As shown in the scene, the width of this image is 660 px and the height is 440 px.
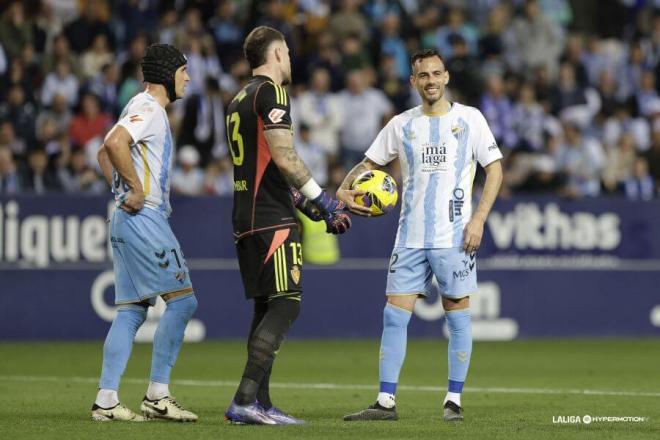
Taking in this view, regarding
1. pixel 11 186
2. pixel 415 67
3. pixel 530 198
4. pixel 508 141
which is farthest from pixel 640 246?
pixel 415 67

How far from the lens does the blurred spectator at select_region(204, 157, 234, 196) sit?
1734 centimetres

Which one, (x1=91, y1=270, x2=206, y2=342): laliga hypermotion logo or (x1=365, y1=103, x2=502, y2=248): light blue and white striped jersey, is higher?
(x1=365, y1=103, x2=502, y2=248): light blue and white striped jersey

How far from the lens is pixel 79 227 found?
1622cm

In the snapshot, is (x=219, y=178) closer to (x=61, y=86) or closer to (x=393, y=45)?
(x=61, y=86)

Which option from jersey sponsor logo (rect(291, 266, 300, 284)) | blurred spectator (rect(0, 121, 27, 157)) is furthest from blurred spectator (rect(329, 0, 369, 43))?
jersey sponsor logo (rect(291, 266, 300, 284))

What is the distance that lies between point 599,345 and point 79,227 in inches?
245

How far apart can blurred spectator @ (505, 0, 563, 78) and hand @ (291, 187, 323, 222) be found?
13.7 m

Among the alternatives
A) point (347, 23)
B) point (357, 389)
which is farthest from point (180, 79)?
point (347, 23)

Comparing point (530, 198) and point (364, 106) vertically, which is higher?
point (364, 106)

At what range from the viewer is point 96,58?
18.7m

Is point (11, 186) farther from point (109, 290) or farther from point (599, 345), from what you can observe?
point (599, 345)

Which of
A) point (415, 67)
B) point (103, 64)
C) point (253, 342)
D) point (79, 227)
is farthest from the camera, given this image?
point (103, 64)

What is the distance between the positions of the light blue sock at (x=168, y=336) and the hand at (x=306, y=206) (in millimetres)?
940

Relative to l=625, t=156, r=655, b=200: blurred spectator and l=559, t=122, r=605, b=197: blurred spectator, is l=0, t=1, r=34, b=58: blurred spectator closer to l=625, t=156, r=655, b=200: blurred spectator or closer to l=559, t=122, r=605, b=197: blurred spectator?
l=559, t=122, r=605, b=197: blurred spectator
